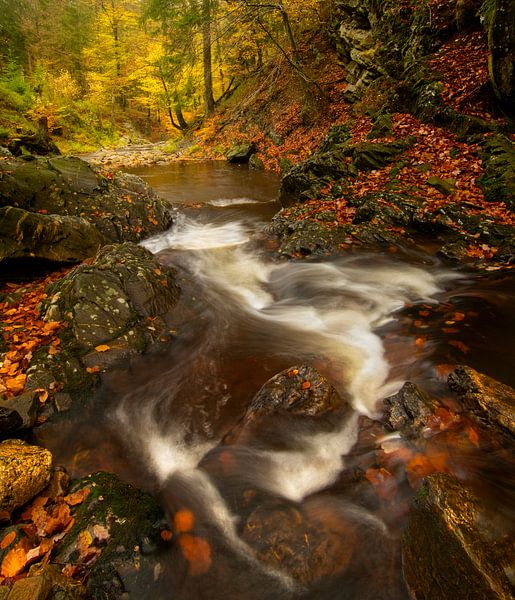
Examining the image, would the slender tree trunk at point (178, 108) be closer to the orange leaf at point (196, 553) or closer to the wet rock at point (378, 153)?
the wet rock at point (378, 153)

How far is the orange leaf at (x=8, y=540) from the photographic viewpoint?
2.12 meters

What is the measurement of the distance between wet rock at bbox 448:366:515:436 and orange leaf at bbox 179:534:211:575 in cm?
247

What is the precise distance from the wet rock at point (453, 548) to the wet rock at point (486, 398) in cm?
92

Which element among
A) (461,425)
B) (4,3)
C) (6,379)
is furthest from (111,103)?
(461,425)

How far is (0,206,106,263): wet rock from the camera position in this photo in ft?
17.3

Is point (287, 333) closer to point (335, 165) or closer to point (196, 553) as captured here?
point (196, 553)

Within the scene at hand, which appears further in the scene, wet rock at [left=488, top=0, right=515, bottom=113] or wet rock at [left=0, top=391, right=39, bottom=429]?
wet rock at [left=488, top=0, right=515, bottom=113]

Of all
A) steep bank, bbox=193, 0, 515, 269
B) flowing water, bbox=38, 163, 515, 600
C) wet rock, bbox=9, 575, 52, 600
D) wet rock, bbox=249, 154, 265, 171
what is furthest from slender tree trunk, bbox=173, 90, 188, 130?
wet rock, bbox=9, 575, 52, 600

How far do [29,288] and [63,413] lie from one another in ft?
8.98

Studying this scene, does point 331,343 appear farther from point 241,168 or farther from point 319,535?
point 241,168

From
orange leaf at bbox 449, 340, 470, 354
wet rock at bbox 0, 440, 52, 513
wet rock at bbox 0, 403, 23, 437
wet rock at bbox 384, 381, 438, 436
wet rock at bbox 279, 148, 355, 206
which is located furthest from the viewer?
wet rock at bbox 279, 148, 355, 206

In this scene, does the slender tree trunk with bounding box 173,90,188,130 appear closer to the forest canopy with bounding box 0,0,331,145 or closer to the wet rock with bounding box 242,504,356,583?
the forest canopy with bounding box 0,0,331,145

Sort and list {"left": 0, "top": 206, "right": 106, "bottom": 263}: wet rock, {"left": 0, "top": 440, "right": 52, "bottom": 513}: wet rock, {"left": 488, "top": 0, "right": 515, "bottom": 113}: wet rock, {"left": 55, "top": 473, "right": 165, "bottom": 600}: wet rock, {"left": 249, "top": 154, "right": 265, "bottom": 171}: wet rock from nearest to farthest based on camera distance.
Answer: {"left": 55, "top": 473, "right": 165, "bottom": 600}: wet rock
{"left": 0, "top": 440, "right": 52, "bottom": 513}: wet rock
{"left": 0, "top": 206, "right": 106, "bottom": 263}: wet rock
{"left": 488, "top": 0, "right": 515, "bottom": 113}: wet rock
{"left": 249, "top": 154, "right": 265, "bottom": 171}: wet rock

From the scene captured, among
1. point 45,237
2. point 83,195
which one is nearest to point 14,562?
point 45,237
